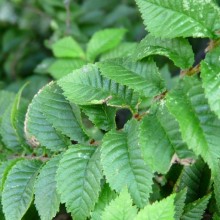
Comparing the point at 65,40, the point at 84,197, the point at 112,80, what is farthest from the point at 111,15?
the point at 84,197

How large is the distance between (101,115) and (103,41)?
0.78 meters

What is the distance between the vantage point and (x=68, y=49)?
2.05 meters

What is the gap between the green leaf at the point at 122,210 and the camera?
3.45 feet

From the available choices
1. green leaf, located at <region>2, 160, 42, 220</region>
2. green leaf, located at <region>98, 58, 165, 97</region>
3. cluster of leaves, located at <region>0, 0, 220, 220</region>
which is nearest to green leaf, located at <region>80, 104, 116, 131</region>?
cluster of leaves, located at <region>0, 0, 220, 220</region>

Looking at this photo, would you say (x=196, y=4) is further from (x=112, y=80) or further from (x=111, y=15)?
(x=111, y=15)

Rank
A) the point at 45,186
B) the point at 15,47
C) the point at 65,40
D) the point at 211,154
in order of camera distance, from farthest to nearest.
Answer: the point at 15,47
the point at 65,40
the point at 45,186
the point at 211,154

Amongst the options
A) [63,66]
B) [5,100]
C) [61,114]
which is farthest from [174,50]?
[63,66]

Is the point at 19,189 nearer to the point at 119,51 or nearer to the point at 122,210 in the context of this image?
the point at 122,210

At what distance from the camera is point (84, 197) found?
122cm

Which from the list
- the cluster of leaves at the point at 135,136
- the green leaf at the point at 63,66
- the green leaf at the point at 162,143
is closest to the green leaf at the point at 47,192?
the cluster of leaves at the point at 135,136

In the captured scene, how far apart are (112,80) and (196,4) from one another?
0.30m

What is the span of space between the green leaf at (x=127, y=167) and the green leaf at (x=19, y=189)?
298mm

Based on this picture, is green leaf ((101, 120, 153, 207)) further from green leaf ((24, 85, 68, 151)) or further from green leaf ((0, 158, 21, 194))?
green leaf ((0, 158, 21, 194))

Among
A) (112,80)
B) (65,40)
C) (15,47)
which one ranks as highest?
(112,80)
